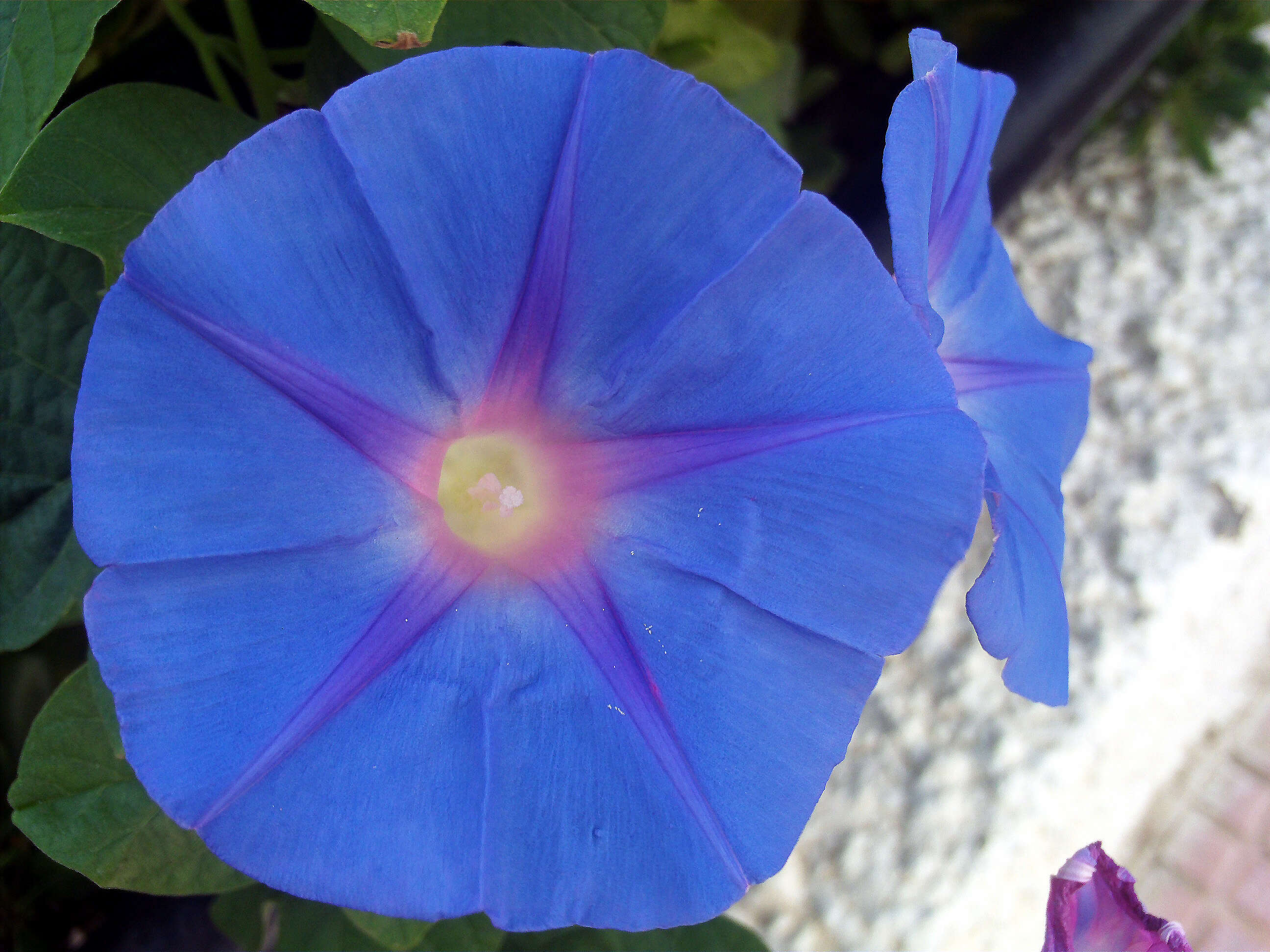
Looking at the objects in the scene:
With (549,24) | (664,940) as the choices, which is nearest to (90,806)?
(664,940)

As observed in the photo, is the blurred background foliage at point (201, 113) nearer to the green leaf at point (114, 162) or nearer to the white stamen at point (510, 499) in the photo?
the green leaf at point (114, 162)

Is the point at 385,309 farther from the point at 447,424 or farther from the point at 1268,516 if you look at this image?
the point at 1268,516

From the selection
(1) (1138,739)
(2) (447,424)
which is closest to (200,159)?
(2) (447,424)

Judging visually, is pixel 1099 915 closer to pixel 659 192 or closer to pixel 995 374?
pixel 995 374

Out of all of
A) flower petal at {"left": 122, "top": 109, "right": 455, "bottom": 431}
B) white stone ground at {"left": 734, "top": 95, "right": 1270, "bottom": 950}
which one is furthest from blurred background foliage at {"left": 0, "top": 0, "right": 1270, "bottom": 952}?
white stone ground at {"left": 734, "top": 95, "right": 1270, "bottom": 950}

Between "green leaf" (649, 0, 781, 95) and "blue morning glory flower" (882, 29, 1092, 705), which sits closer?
"blue morning glory flower" (882, 29, 1092, 705)

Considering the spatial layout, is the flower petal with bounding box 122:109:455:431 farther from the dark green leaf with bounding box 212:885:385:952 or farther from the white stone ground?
the white stone ground

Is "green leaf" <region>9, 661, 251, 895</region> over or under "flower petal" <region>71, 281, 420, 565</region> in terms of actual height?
under

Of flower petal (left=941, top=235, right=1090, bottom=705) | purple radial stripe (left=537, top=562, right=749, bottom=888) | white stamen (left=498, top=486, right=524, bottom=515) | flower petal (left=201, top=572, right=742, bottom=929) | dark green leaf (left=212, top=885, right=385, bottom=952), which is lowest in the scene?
dark green leaf (left=212, top=885, right=385, bottom=952)
